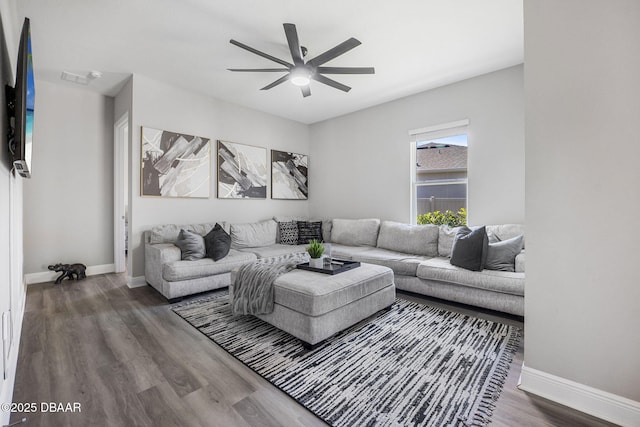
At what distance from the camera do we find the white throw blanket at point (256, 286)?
244 centimetres

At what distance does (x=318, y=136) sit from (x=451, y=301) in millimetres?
4025

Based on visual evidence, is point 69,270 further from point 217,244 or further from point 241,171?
point 241,171

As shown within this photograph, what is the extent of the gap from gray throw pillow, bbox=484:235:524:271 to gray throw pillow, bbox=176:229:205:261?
3260 mm

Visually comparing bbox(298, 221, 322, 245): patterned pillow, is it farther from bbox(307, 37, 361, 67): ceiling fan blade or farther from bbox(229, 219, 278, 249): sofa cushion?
bbox(307, 37, 361, 67): ceiling fan blade

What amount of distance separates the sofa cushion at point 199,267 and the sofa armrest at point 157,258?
0.36ft

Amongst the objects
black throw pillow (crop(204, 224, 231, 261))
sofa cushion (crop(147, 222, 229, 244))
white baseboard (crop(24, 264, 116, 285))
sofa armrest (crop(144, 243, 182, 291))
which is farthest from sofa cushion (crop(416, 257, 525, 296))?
white baseboard (crop(24, 264, 116, 285))

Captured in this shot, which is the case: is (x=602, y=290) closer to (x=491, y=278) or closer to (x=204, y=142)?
(x=491, y=278)

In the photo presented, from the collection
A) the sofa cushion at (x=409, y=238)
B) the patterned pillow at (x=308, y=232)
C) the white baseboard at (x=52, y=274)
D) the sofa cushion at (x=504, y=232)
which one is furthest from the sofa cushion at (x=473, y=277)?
the white baseboard at (x=52, y=274)

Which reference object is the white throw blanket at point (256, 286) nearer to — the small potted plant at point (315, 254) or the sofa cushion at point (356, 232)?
the small potted plant at point (315, 254)

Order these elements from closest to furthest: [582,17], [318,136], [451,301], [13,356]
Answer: [582,17], [13,356], [451,301], [318,136]

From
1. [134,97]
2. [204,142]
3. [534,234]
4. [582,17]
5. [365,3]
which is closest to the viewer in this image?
[582,17]

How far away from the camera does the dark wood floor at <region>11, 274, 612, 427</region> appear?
1485mm

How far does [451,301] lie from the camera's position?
3152 mm

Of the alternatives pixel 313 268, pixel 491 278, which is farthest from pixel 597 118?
pixel 313 268
